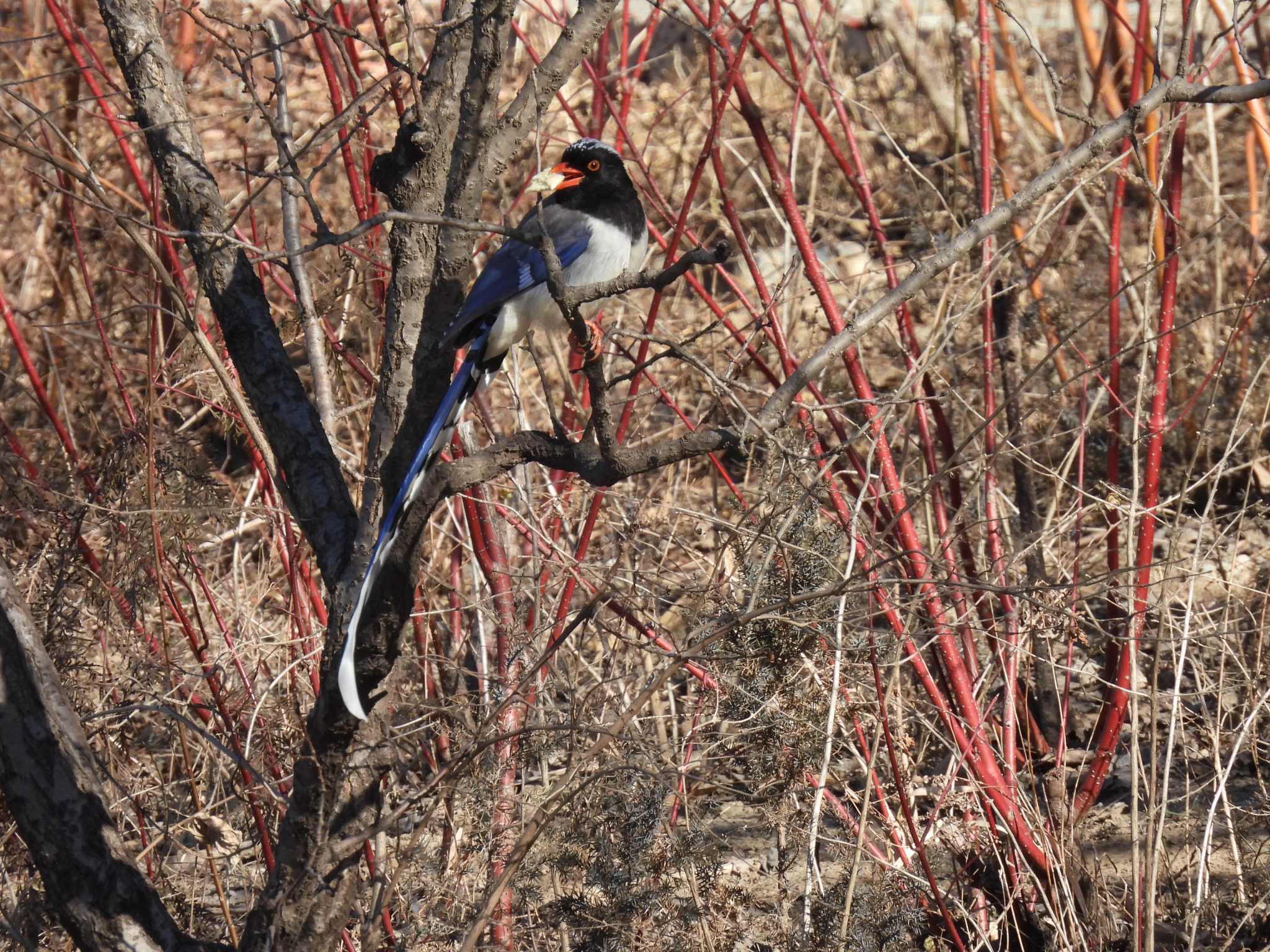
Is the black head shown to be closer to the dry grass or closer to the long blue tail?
the dry grass

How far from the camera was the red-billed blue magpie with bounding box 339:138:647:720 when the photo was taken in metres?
2.58

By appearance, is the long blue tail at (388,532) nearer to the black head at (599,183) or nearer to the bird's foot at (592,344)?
the bird's foot at (592,344)

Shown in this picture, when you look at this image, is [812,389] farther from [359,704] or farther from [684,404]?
[684,404]

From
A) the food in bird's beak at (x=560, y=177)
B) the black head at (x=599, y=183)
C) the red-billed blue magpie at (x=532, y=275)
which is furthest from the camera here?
the black head at (x=599, y=183)

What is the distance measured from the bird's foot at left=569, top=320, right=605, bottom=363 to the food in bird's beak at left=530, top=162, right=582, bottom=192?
0.61 metres

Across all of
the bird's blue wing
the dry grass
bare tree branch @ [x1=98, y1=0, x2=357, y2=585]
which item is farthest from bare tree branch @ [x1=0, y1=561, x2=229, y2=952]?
the bird's blue wing

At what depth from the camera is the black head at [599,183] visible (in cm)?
383

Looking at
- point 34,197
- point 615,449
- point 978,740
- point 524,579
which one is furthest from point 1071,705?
point 34,197

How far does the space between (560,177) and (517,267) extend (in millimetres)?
279

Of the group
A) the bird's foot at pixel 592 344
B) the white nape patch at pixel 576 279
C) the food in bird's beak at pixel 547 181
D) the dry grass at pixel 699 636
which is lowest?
the dry grass at pixel 699 636

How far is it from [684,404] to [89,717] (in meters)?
3.68

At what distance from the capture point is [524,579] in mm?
3961

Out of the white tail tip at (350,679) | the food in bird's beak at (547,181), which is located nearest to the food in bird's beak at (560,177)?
the food in bird's beak at (547,181)

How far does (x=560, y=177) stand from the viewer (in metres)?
3.61
